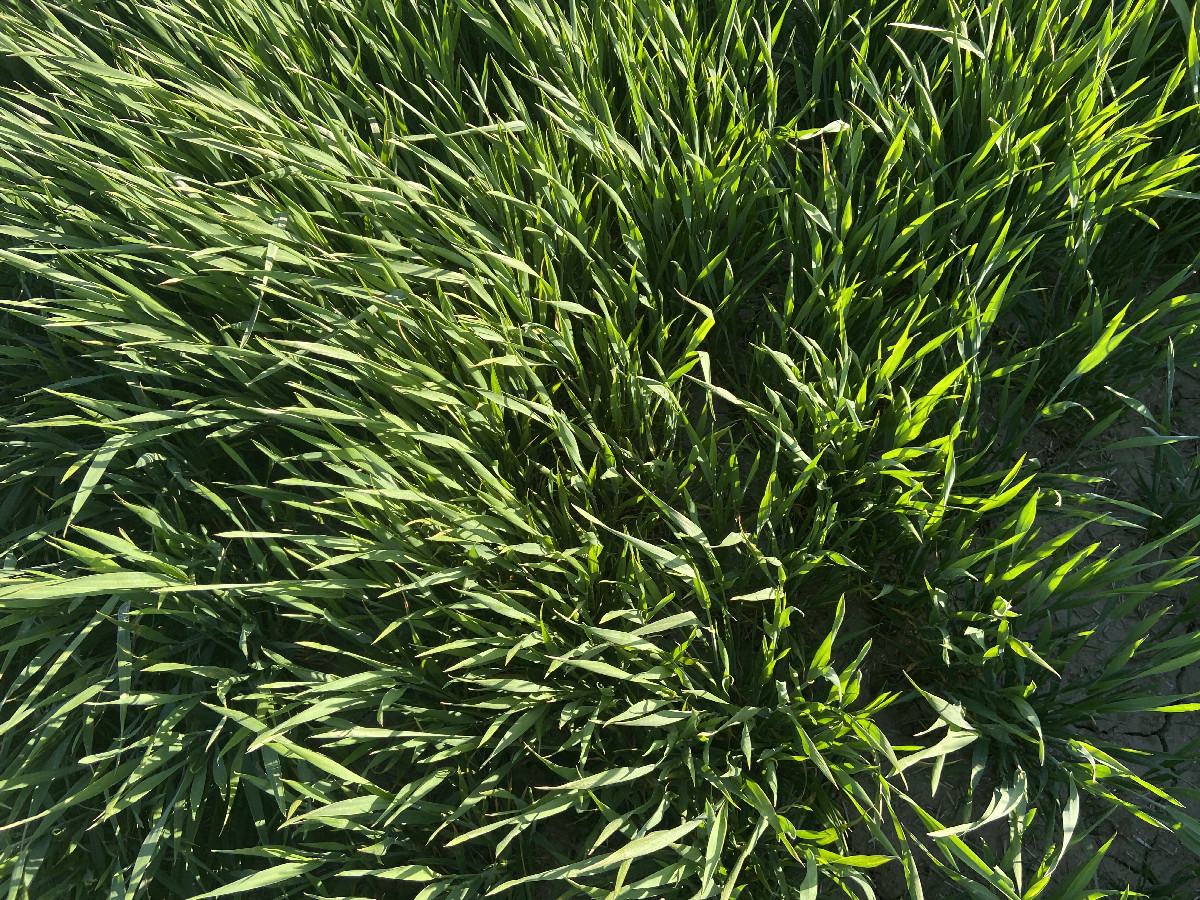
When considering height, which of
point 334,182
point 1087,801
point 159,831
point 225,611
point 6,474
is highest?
point 334,182

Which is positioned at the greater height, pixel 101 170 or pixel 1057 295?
pixel 101 170

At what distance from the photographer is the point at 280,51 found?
49.3 inches

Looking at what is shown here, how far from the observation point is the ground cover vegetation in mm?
1010

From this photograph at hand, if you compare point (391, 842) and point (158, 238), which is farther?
point (158, 238)

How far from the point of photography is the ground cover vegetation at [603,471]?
39.8 inches

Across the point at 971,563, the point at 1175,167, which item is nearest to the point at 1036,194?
the point at 1175,167

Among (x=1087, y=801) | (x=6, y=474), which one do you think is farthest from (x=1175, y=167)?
(x=6, y=474)

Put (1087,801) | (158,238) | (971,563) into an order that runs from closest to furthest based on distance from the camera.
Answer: (971,563)
(1087,801)
(158,238)

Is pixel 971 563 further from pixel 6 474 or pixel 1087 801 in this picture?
pixel 6 474

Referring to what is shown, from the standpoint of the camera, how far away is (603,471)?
3.85 feet

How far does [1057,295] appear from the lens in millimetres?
1279

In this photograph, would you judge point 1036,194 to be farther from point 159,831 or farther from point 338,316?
point 159,831

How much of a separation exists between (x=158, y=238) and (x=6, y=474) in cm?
47

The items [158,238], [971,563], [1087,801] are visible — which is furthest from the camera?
[158,238]
